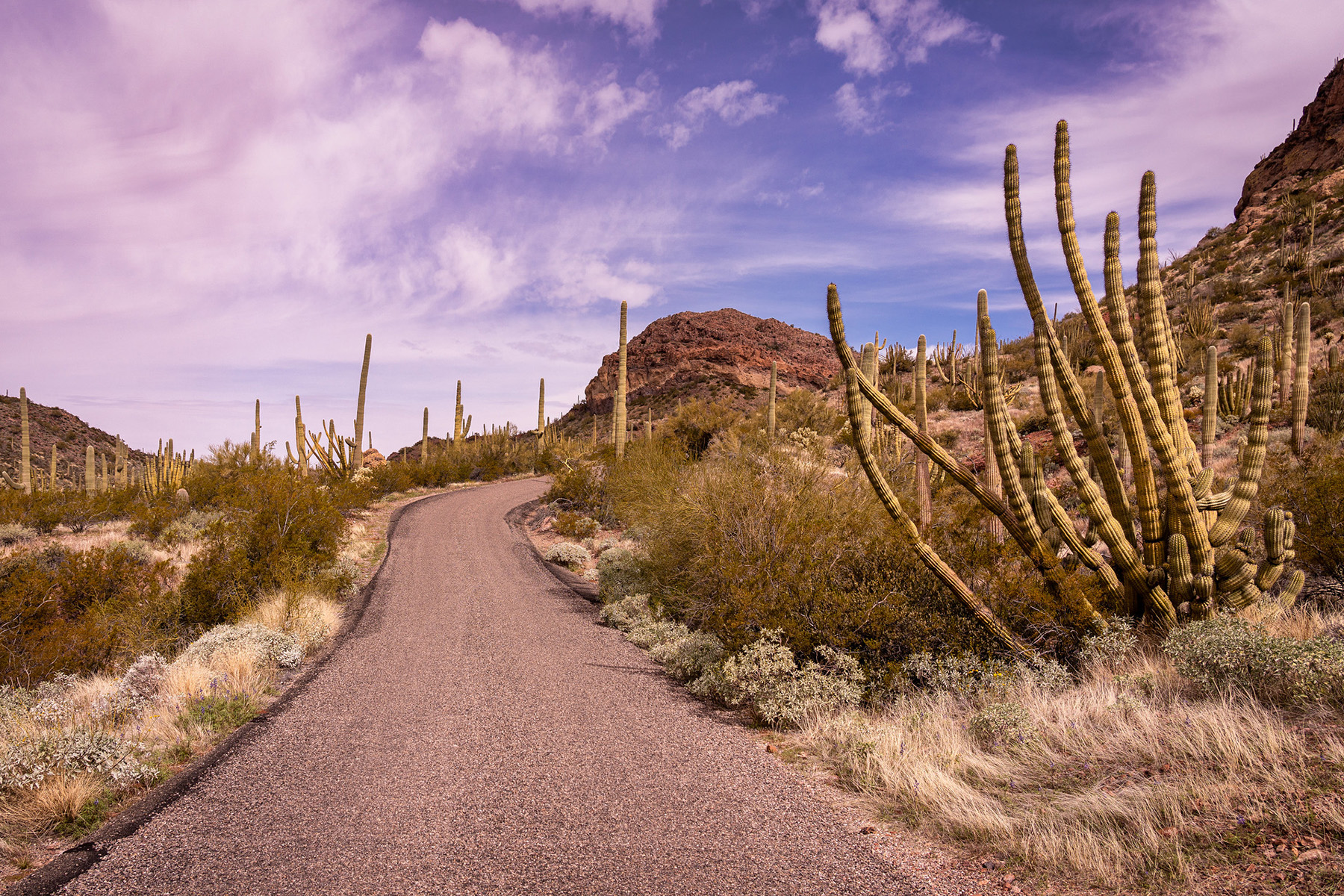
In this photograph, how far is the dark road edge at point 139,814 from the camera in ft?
13.2

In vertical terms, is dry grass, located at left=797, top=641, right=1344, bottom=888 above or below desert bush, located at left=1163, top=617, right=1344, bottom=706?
below

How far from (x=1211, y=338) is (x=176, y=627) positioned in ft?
119

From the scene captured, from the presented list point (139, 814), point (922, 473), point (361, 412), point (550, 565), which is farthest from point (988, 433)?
point (361, 412)

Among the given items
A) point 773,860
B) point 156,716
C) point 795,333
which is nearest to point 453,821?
point 773,860

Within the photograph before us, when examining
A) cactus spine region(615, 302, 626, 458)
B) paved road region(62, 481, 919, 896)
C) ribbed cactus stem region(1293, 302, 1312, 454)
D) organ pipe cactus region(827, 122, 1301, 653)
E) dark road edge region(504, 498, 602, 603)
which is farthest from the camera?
cactus spine region(615, 302, 626, 458)

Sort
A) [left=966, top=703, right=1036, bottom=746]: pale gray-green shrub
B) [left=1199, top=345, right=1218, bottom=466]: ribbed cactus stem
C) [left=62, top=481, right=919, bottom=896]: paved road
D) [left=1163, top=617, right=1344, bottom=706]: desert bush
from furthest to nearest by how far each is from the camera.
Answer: [left=1199, top=345, right=1218, bottom=466]: ribbed cactus stem
[left=966, top=703, right=1036, bottom=746]: pale gray-green shrub
[left=1163, top=617, right=1344, bottom=706]: desert bush
[left=62, top=481, right=919, bottom=896]: paved road

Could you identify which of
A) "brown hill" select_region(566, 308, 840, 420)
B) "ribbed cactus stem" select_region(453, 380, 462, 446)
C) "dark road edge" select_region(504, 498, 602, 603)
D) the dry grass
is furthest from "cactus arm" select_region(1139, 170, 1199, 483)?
"brown hill" select_region(566, 308, 840, 420)

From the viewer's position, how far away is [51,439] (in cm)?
5622

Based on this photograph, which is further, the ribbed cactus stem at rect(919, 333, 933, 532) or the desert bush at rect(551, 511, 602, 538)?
the desert bush at rect(551, 511, 602, 538)

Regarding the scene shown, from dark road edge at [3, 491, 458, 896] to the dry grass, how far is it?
5.23 metres

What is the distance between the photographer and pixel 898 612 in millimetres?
6871

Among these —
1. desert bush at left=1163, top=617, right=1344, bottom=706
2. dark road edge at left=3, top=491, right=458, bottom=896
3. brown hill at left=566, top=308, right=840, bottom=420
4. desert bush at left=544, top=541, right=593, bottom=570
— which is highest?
brown hill at left=566, top=308, right=840, bottom=420

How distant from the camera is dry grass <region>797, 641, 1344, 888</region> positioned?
3.46 meters

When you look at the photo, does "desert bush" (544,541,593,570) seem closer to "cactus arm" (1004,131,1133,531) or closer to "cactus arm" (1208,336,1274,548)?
"cactus arm" (1004,131,1133,531)
